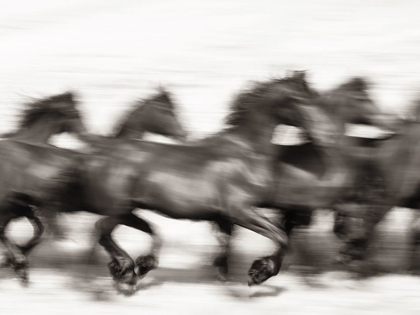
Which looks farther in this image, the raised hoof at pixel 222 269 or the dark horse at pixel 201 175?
the raised hoof at pixel 222 269

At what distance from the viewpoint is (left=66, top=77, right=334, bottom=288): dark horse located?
6.90 meters

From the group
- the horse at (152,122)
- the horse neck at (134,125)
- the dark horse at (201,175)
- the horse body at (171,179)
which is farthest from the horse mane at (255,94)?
the horse neck at (134,125)

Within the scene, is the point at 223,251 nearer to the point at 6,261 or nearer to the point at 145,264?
the point at 145,264

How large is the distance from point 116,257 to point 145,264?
10.1 inches

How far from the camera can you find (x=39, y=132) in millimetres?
7738

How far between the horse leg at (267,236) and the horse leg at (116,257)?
2.59ft

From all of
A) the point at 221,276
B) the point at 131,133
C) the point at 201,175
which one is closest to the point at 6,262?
the point at 131,133

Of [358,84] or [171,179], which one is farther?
[358,84]

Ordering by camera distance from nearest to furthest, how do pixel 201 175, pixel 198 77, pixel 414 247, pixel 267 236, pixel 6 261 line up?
pixel 267 236
pixel 201 175
pixel 6 261
pixel 414 247
pixel 198 77

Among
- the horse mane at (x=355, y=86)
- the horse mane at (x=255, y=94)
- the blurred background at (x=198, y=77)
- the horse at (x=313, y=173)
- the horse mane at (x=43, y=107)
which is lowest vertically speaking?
the blurred background at (x=198, y=77)

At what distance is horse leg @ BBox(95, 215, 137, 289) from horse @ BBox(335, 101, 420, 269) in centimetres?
166

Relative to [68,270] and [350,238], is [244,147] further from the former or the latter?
[68,270]

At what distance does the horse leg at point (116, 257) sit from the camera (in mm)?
6996

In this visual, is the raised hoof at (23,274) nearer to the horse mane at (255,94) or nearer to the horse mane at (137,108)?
the horse mane at (137,108)
